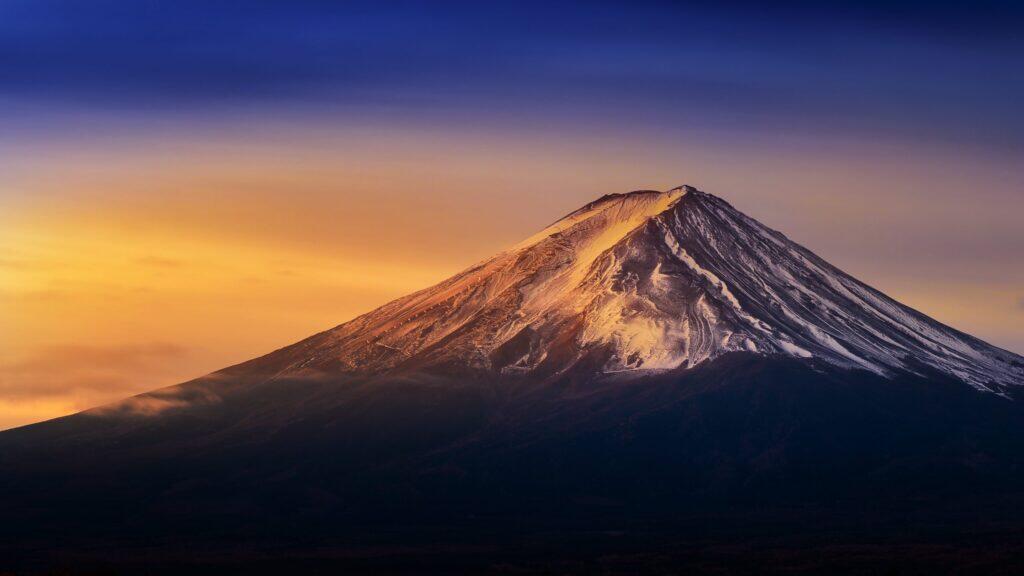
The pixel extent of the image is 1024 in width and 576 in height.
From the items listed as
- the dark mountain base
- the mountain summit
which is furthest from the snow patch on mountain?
the dark mountain base

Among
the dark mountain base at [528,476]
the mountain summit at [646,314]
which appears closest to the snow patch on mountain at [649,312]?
the mountain summit at [646,314]

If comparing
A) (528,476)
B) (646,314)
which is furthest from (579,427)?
(646,314)

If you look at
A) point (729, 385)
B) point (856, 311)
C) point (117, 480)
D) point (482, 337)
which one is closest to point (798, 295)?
point (856, 311)

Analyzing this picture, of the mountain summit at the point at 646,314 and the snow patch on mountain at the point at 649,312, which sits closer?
the mountain summit at the point at 646,314

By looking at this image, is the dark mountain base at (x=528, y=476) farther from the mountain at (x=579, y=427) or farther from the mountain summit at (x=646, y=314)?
the mountain summit at (x=646, y=314)

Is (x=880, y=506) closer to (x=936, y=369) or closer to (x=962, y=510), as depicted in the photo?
(x=962, y=510)

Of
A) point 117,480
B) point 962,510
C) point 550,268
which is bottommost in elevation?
point 962,510
